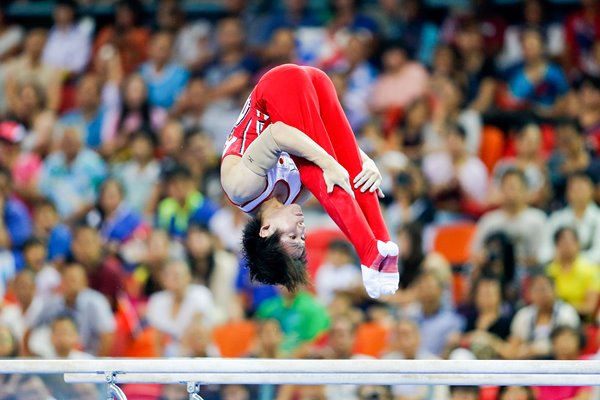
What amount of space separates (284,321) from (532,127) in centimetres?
233

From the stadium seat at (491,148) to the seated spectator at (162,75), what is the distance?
2835mm

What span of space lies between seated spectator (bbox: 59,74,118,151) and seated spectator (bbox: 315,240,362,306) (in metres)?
2.77

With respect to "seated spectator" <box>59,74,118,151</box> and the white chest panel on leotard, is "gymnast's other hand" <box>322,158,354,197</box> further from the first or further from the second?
"seated spectator" <box>59,74,118,151</box>

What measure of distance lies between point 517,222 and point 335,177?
3.00 m

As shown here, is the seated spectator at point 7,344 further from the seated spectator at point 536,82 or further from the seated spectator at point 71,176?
the seated spectator at point 536,82

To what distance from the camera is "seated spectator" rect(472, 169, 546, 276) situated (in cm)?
719

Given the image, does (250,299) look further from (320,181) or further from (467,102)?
(320,181)

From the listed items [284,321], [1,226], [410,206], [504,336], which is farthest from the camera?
[1,226]

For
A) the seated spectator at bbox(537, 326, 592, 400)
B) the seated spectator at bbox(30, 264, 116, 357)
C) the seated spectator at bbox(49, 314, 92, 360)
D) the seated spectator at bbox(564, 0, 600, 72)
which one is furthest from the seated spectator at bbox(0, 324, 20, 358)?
the seated spectator at bbox(564, 0, 600, 72)

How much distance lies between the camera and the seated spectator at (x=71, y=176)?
8688 mm

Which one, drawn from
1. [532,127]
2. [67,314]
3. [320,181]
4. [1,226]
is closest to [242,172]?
[320,181]

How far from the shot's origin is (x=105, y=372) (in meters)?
4.68

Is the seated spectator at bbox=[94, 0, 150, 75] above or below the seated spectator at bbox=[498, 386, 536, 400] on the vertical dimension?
above

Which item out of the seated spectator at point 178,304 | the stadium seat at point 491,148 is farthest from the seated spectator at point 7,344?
the stadium seat at point 491,148
